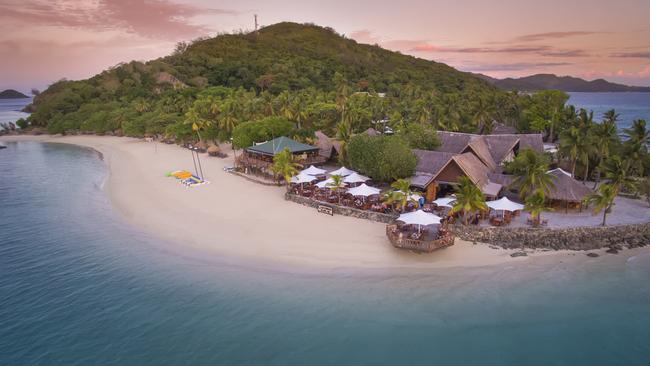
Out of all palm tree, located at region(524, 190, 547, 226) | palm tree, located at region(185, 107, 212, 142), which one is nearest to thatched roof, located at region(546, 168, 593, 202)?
palm tree, located at region(524, 190, 547, 226)

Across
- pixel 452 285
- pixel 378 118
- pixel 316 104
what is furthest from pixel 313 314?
pixel 316 104

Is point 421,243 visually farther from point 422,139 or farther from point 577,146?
point 577,146

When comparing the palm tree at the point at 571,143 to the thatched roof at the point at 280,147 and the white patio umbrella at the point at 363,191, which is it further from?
the thatched roof at the point at 280,147

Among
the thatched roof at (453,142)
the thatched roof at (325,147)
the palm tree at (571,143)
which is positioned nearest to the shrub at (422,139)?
the thatched roof at (453,142)

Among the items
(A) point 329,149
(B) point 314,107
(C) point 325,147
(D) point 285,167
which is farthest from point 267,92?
(D) point 285,167

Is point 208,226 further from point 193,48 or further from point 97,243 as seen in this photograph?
point 193,48

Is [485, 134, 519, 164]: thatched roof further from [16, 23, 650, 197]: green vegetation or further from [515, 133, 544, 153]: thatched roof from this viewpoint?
[16, 23, 650, 197]: green vegetation
